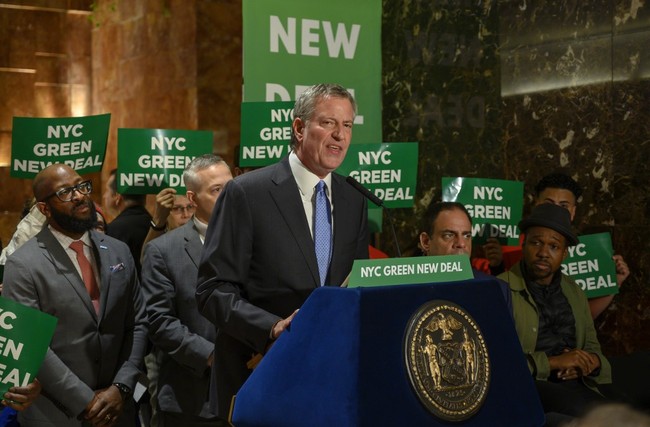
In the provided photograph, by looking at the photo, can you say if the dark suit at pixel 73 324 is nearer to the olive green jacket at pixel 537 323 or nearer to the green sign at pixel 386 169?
the green sign at pixel 386 169

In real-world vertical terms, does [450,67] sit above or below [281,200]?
above

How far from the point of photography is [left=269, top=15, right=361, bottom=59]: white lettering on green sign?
529 centimetres

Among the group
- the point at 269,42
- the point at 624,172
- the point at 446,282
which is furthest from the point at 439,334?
the point at 624,172

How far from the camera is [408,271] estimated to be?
2.43 m

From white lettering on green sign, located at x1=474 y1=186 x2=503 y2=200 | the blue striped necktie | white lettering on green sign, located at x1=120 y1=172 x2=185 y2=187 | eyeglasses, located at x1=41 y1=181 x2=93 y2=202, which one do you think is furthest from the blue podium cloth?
white lettering on green sign, located at x1=474 y1=186 x2=503 y2=200

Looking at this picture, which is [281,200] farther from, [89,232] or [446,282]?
[89,232]

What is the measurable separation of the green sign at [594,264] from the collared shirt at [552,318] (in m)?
0.45

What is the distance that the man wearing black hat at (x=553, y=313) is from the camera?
500cm

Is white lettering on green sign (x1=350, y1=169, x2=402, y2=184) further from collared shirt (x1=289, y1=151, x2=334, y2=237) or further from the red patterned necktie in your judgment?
collared shirt (x1=289, y1=151, x2=334, y2=237)

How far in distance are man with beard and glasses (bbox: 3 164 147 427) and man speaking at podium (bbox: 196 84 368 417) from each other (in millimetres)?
1175

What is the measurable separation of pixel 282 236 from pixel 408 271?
61cm

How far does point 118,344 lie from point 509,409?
220cm

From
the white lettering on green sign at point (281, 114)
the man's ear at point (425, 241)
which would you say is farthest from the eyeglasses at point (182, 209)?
the man's ear at point (425, 241)

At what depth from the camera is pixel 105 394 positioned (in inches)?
161
